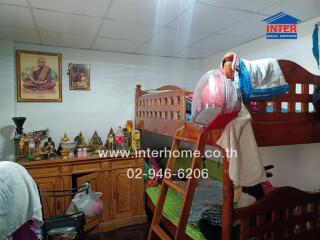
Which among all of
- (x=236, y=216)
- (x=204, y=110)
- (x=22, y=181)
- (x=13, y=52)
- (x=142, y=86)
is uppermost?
(x=13, y=52)

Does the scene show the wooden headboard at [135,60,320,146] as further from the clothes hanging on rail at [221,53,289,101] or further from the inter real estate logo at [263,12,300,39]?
the inter real estate logo at [263,12,300,39]

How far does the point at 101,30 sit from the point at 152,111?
3.44 ft

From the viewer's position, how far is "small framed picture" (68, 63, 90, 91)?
3.20 metres

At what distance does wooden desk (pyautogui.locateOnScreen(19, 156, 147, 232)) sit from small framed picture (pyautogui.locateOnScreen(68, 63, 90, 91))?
1089 mm

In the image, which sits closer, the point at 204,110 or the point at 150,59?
the point at 204,110

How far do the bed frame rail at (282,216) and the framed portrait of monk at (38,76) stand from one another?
2774 millimetres

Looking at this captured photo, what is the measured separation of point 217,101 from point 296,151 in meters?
1.61

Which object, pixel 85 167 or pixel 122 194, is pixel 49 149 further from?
pixel 122 194

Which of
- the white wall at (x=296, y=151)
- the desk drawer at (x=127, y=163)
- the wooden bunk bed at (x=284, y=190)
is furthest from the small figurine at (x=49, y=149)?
the white wall at (x=296, y=151)

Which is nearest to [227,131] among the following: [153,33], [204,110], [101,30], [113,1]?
[204,110]

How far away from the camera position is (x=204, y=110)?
1.29 meters

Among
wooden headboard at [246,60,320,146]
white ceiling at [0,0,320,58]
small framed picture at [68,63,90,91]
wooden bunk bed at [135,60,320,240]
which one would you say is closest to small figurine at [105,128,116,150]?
small framed picture at [68,63,90,91]

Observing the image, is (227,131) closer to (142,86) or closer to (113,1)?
(113,1)

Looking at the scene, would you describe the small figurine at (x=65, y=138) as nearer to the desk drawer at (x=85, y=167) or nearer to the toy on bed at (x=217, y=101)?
the desk drawer at (x=85, y=167)
